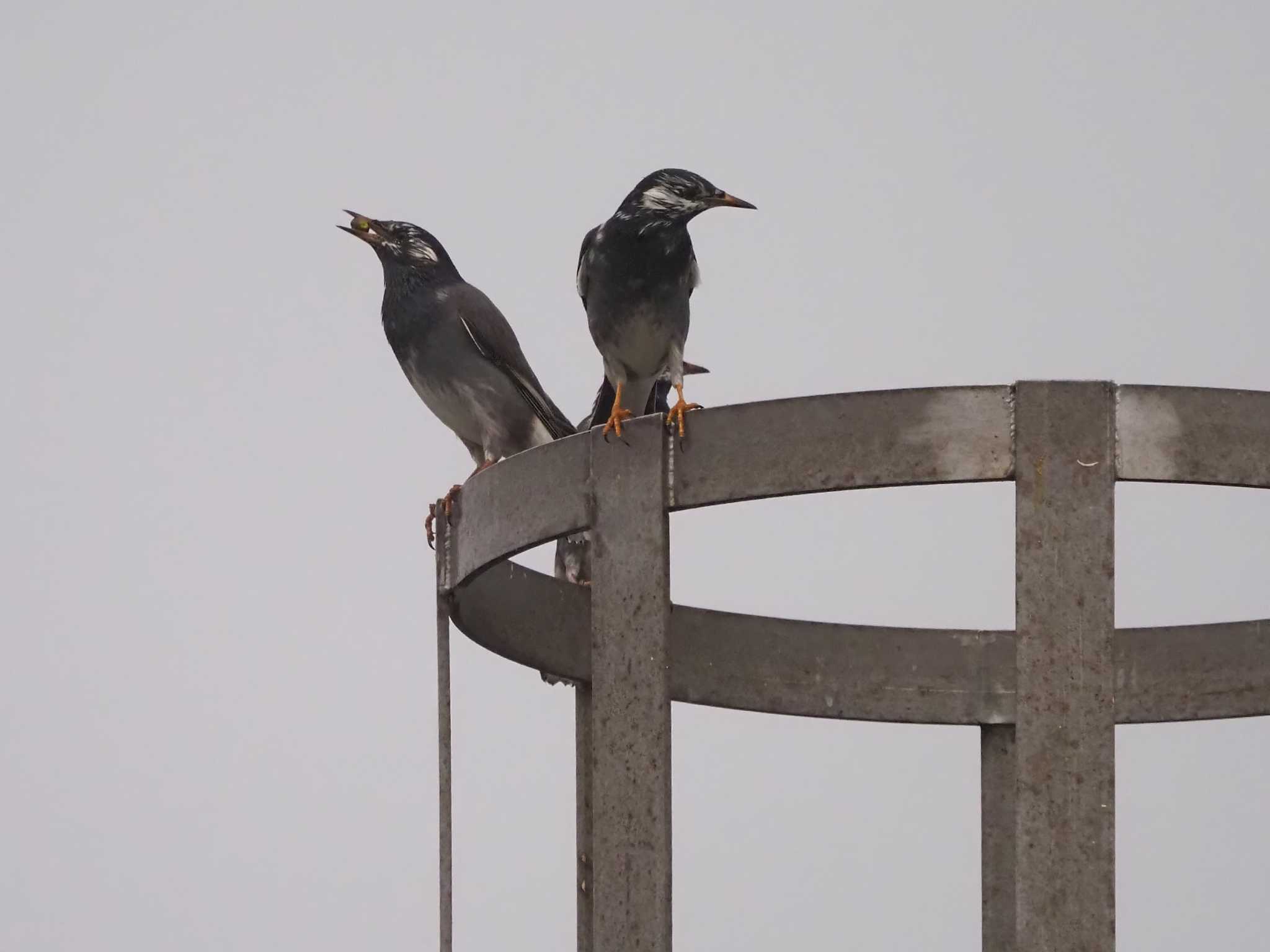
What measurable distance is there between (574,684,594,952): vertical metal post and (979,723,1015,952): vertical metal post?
5.69 feet

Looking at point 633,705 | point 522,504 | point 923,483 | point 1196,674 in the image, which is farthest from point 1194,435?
point 522,504

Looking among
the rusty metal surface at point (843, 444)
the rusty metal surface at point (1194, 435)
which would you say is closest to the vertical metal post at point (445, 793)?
the rusty metal surface at point (843, 444)

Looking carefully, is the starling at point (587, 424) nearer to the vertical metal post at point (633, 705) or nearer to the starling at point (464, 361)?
the starling at point (464, 361)

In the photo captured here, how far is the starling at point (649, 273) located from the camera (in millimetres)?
9406

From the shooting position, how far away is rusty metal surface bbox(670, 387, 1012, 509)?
6762mm

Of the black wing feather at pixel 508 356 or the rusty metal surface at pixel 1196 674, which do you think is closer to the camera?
the rusty metal surface at pixel 1196 674

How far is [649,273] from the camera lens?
9.53m

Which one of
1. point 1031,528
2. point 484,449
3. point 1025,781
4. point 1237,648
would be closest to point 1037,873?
point 1025,781

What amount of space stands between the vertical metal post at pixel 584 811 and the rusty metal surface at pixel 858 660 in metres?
0.19

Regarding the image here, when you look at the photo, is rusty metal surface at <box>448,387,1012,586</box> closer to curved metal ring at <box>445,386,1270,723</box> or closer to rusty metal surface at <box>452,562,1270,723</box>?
curved metal ring at <box>445,386,1270,723</box>

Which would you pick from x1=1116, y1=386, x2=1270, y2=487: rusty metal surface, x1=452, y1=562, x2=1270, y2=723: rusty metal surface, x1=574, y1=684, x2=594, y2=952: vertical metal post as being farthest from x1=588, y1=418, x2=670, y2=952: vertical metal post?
x1=452, y1=562, x2=1270, y2=723: rusty metal surface

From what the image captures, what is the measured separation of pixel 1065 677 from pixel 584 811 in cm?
275

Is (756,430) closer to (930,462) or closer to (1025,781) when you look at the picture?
(930,462)

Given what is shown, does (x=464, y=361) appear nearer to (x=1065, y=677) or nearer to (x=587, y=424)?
(x=587, y=424)
